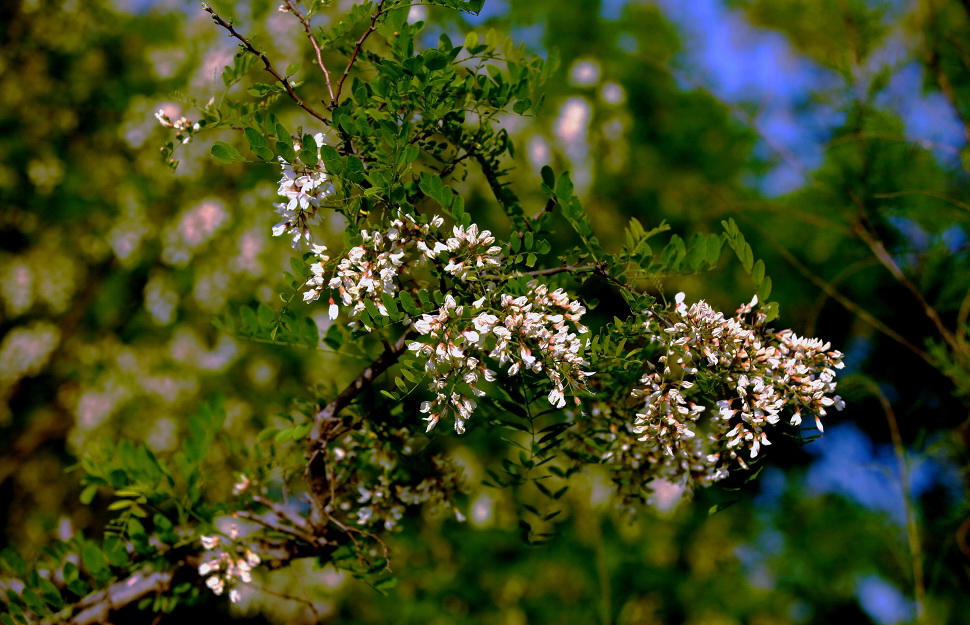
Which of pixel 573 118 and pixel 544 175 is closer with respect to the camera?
pixel 544 175

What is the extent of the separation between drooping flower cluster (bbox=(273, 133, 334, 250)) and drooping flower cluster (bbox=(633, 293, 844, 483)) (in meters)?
0.45

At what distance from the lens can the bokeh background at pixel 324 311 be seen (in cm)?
429

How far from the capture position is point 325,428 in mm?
1180

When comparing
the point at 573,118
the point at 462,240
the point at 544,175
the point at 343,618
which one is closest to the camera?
the point at 462,240

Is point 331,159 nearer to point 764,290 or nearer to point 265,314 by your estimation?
point 265,314

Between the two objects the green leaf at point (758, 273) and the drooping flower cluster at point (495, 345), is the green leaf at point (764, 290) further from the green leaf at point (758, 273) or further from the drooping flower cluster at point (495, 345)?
the drooping flower cluster at point (495, 345)

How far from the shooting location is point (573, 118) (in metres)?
5.62

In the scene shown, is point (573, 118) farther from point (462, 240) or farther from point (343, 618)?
point (462, 240)

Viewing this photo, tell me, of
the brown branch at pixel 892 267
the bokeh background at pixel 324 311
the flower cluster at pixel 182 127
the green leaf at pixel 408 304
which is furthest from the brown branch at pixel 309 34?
the bokeh background at pixel 324 311

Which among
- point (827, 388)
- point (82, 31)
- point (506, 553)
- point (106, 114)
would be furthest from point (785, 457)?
point (82, 31)

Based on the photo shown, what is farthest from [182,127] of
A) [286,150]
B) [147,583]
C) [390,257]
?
[147,583]

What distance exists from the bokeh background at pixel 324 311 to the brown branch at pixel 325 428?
2.50m

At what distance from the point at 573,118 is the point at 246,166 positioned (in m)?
2.50

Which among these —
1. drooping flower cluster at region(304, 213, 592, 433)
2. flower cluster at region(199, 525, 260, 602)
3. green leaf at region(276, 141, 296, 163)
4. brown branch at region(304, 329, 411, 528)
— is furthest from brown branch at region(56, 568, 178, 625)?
green leaf at region(276, 141, 296, 163)
